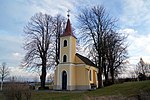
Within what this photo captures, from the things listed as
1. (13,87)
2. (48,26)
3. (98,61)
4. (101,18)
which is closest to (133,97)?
(13,87)

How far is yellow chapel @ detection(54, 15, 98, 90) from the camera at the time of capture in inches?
1583

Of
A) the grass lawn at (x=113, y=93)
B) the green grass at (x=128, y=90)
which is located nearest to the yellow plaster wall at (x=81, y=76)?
the grass lawn at (x=113, y=93)

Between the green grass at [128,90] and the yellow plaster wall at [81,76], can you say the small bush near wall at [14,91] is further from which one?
the yellow plaster wall at [81,76]

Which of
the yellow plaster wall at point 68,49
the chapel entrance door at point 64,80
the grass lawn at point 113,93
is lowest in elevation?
the grass lawn at point 113,93

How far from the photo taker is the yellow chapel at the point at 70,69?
40219 millimetres

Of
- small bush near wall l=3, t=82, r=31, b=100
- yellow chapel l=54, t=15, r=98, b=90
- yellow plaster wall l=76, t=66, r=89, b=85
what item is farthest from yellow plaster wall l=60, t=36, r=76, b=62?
small bush near wall l=3, t=82, r=31, b=100

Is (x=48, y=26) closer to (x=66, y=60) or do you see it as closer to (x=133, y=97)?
(x=66, y=60)

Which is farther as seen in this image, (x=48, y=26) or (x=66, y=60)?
(x=48, y=26)

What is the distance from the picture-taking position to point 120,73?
142ft

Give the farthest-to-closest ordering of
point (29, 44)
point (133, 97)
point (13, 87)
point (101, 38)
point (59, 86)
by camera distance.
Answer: point (29, 44) → point (59, 86) → point (101, 38) → point (133, 97) → point (13, 87)

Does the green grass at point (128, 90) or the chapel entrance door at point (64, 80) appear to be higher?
the chapel entrance door at point (64, 80)

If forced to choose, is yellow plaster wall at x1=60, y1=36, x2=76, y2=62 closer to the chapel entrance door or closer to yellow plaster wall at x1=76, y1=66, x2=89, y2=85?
yellow plaster wall at x1=76, y1=66, x2=89, y2=85

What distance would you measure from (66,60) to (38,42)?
275 inches

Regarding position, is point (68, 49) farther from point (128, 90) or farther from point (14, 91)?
point (14, 91)
